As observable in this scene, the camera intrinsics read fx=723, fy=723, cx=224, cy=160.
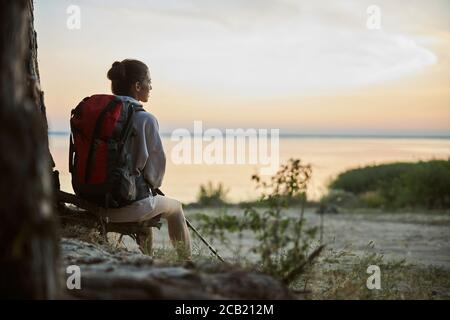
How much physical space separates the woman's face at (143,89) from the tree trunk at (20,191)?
10.2 ft

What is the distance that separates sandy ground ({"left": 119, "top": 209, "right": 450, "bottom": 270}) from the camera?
952 centimetres

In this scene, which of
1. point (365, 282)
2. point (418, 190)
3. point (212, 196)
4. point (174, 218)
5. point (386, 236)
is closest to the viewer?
point (365, 282)

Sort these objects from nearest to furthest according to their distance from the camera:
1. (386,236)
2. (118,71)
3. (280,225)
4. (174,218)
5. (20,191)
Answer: (20,191) < (280,225) < (118,71) < (174,218) < (386,236)

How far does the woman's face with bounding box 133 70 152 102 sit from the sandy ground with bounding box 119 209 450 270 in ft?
7.16

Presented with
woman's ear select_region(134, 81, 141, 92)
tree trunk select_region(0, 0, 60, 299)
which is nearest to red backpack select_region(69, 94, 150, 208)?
woman's ear select_region(134, 81, 141, 92)

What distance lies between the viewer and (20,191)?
3035 mm

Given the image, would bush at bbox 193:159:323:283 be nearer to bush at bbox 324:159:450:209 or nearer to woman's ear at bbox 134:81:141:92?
woman's ear at bbox 134:81:141:92

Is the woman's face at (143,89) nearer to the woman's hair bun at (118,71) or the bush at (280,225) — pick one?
the woman's hair bun at (118,71)

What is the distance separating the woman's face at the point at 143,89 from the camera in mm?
6451

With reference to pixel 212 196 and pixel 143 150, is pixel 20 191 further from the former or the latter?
pixel 212 196

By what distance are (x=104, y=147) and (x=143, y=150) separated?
378mm

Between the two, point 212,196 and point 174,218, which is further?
point 212,196

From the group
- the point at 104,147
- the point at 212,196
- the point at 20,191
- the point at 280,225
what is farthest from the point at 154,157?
the point at 212,196
